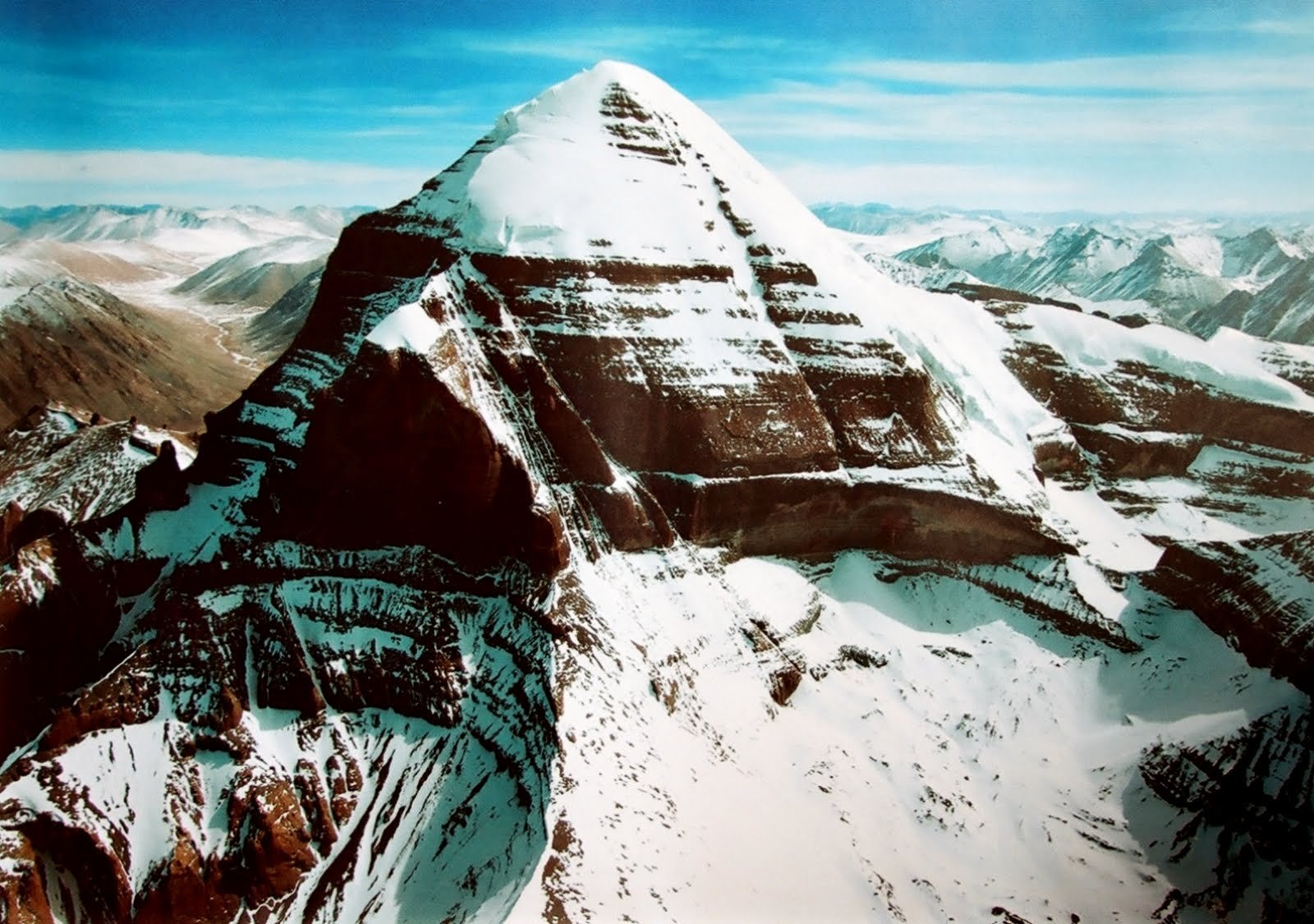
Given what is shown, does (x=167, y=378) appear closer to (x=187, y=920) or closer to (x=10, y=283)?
(x=10, y=283)

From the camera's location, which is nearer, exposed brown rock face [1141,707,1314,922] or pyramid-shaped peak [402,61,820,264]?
exposed brown rock face [1141,707,1314,922]

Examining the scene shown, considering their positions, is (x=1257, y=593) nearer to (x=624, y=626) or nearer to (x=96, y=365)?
(x=624, y=626)

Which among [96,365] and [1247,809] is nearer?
[1247,809]

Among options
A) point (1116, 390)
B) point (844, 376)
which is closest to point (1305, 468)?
point (1116, 390)

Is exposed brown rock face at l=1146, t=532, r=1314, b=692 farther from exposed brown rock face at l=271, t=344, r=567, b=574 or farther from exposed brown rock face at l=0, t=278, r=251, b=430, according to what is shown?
exposed brown rock face at l=0, t=278, r=251, b=430

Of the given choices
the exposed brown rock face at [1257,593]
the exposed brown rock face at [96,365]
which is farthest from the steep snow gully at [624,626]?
the exposed brown rock face at [96,365]

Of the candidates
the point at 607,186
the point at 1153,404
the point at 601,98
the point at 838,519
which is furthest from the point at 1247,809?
the point at 601,98

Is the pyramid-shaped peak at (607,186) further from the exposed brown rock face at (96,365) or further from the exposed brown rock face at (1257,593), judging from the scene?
the exposed brown rock face at (96,365)

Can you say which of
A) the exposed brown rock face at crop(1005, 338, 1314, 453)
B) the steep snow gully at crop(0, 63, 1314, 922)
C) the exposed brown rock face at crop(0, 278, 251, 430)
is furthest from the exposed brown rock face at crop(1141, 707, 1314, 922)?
the exposed brown rock face at crop(0, 278, 251, 430)
